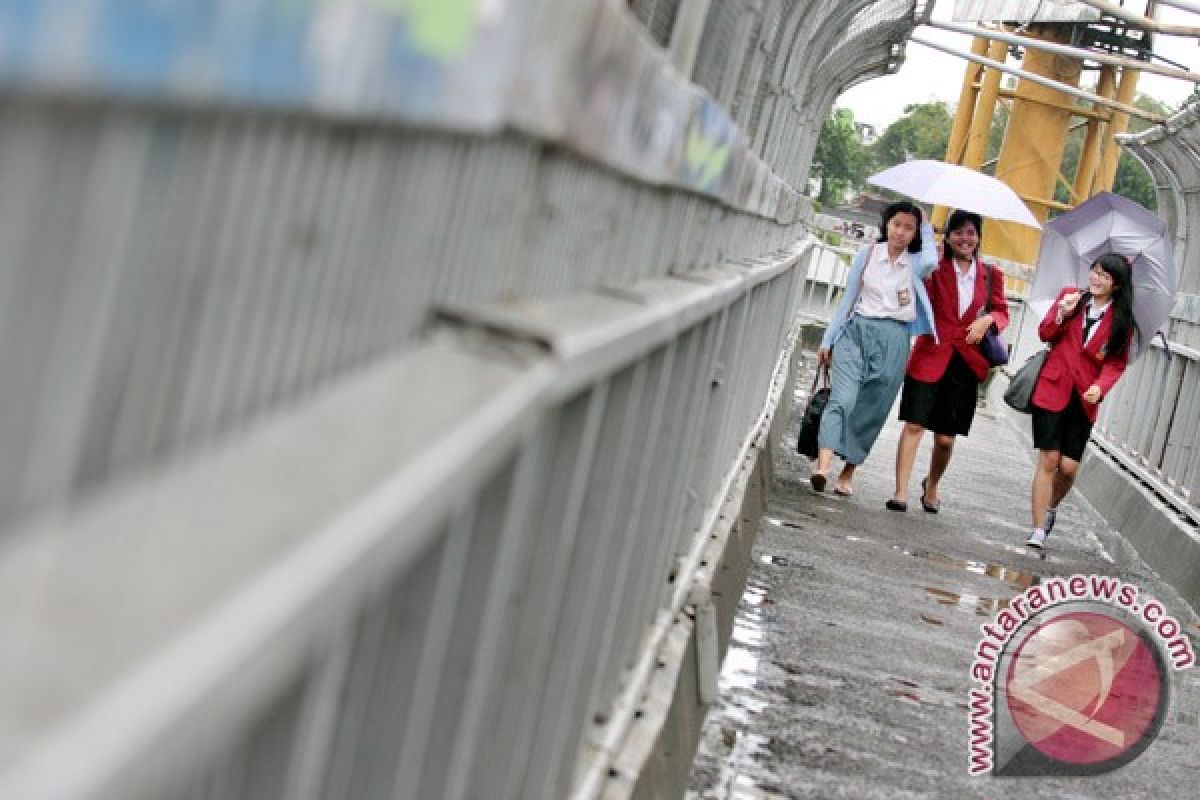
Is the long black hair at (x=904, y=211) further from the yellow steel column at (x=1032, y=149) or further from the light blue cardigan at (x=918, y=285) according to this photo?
the yellow steel column at (x=1032, y=149)

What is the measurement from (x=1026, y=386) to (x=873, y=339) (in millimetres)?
990

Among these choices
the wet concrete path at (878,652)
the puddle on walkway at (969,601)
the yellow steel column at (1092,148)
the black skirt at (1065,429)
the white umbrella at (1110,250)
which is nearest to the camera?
the wet concrete path at (878,652)

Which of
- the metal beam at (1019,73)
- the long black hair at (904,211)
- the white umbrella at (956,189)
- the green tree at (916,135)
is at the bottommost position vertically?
the long black hair at (904,211)

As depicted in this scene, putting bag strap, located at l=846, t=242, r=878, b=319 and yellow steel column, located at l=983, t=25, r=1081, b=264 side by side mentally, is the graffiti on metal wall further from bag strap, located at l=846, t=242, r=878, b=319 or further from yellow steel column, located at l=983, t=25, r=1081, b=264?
yellow steel column, located at l=983, t=25, r=1081, b=264

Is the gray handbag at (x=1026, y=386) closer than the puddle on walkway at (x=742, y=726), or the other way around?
the puddle on walkway at (x=742, y=726)

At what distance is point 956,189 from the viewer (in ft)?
58.6

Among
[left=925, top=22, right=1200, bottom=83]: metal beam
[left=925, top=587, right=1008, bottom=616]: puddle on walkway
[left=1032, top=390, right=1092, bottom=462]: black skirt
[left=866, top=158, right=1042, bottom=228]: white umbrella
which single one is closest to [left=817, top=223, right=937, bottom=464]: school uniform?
[left=1032, top=390, right=1092, bottom=462]: black skirt

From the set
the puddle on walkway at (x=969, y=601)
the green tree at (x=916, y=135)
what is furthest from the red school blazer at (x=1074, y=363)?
the green tree at (x=916, y=135)

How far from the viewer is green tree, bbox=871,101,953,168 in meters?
174

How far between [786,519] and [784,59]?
2.83 metres

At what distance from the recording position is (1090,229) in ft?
55.2

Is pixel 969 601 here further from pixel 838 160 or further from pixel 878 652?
pixel 838 160

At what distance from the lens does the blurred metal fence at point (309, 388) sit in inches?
55.0

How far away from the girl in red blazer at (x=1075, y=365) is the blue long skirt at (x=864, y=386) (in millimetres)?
869
